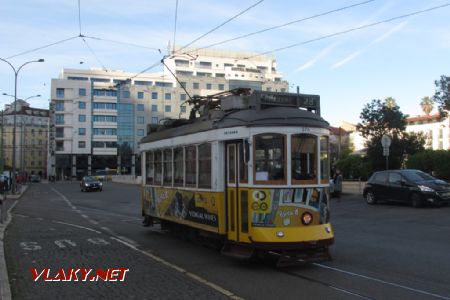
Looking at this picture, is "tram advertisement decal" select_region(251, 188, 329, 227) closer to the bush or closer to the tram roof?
the tram roof

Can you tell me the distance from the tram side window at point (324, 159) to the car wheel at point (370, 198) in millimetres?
13587

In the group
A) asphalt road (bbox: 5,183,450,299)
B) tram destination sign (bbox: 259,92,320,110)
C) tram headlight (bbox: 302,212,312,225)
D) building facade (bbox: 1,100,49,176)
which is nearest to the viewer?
asphalt road (bbox: 5,183,450,299)

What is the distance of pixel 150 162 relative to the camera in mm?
14656

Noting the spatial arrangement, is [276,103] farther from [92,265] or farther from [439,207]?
[439,207]

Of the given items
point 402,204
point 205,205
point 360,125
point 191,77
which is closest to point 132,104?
point 191,77

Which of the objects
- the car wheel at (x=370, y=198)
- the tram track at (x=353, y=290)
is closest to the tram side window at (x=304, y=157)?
the tram track at (x=353, y=290)

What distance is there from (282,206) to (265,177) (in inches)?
23.7

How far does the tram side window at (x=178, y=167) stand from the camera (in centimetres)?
1207

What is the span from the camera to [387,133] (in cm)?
3391

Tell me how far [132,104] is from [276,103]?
103790 millimetres

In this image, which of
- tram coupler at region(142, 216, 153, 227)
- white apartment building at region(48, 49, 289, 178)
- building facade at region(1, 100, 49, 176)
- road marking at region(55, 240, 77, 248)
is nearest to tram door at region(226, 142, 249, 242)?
road marking at region(55, 240, 77, 248)

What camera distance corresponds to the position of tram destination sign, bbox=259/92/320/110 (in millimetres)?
10039

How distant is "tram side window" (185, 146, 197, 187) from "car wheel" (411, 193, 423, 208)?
1201 cm

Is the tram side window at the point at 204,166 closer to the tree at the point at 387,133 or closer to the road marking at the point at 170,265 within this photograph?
the road marking at the point at 170,265
